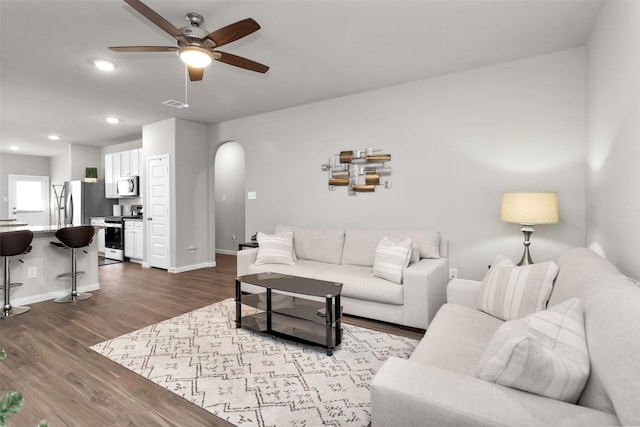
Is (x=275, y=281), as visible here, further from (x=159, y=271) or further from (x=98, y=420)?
(x=159, y=271)

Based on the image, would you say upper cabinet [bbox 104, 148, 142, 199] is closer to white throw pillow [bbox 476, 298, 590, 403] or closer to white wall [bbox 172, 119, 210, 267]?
white wall [bbox 172, 119, 210, 267]

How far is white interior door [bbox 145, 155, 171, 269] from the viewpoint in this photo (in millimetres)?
5566

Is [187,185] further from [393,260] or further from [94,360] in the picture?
[393,260]

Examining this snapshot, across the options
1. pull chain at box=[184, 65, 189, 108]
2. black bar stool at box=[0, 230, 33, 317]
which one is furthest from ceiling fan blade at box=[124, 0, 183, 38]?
black bar stool at box=[0, 230, 33, 317]

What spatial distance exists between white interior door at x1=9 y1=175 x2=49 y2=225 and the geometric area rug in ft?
28.6

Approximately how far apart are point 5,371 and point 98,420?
1.14 meters

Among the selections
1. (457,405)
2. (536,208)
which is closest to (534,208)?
(536,208)

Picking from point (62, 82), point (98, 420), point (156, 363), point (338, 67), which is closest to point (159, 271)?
point (62, 82)

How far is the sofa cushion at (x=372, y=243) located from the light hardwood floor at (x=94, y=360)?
0.75m

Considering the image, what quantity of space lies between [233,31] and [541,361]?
2434 millimetres

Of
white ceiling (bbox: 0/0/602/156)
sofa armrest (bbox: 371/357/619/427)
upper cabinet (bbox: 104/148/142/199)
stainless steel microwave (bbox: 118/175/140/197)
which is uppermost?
white ceiling (bbox: 0/0/602/156)

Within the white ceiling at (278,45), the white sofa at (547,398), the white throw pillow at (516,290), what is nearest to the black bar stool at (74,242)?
the white ceiling at (278,45)

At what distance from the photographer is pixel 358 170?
14.0ft

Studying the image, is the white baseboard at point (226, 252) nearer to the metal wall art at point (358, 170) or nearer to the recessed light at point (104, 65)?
the metal wall art at point (358, 170)
